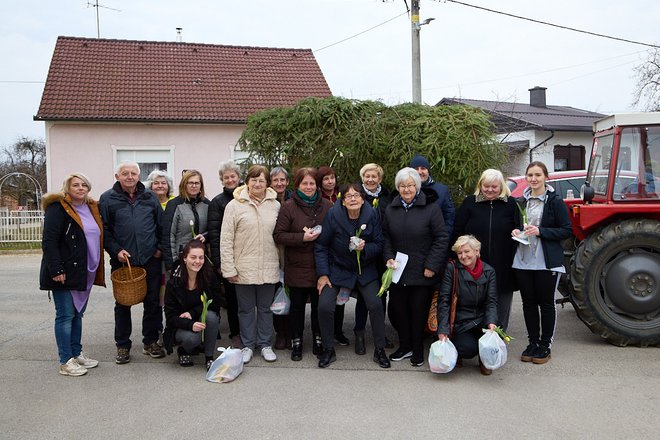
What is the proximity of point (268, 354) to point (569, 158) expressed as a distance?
717 inches

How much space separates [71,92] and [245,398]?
48.2 feet

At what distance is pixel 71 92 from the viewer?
16.1 metres

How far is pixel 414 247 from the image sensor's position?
482 cm

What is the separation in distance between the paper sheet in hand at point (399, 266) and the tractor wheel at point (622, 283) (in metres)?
1.75

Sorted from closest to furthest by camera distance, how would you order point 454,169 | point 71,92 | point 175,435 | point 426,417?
point 175,435, point 426,417, point 454,169, point 71,92

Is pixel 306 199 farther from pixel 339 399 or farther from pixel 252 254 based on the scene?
pixel 339 399

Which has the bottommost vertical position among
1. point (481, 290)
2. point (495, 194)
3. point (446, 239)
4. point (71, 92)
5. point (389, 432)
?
point (389, 432)

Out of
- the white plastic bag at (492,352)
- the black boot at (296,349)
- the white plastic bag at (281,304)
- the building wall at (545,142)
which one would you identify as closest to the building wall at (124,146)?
the building wall at (545,142)

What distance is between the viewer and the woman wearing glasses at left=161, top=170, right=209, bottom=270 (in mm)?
5098

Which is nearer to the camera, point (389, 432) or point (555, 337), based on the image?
point (389, 432)

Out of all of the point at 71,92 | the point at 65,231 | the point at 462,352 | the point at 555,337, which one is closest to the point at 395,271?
the point at 462,352

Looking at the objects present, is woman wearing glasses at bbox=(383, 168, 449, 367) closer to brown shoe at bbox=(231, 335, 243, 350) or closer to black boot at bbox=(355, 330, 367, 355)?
black boot at bbox=(355, 330, 367, 355)

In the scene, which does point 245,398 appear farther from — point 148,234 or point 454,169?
point 454,169

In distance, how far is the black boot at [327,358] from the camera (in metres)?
4.88
